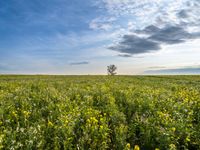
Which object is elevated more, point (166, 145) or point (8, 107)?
point (8, 107)

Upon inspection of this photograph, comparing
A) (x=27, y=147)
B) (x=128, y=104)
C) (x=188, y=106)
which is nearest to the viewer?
(x=27, y=147)

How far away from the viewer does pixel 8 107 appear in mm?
7520

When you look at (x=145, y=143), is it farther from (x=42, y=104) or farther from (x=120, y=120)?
(x=42, y=104)

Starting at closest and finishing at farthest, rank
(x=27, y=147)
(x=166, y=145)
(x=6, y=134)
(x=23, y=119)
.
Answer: (x=27, y=147), (x=166, y=145), (x=6, y=134), (x=23, y=119)

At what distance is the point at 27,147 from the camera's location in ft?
14.1

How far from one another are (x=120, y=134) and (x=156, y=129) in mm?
924

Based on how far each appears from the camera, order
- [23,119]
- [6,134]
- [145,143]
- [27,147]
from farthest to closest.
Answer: [23,119] < [145,143] < [6,134] < [27,147]

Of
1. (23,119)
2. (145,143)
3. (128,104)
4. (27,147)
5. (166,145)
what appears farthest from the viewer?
(128,104)

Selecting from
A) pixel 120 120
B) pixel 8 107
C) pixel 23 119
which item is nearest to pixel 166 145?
pixel 120 120

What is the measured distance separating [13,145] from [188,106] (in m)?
5.37

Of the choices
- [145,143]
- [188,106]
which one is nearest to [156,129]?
[145,143]

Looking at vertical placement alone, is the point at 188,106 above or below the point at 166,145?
above

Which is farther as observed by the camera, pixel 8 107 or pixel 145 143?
pixel 8 107

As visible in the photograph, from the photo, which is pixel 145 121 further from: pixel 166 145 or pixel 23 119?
pixel 23 119
